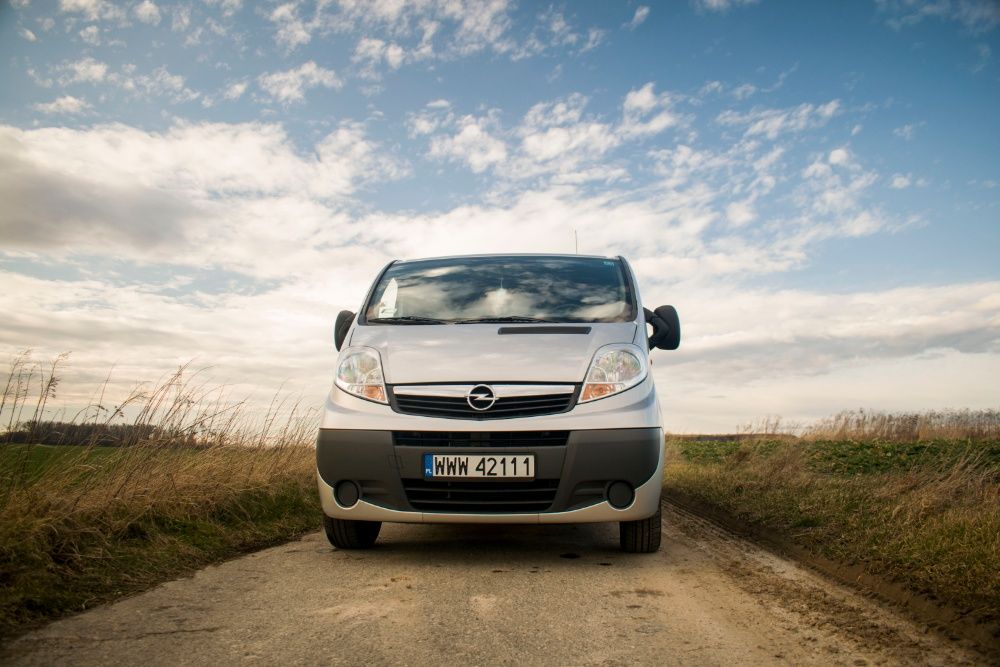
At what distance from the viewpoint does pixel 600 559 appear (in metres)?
4.54

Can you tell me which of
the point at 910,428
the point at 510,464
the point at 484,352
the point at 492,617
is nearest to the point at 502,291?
the point at 484,352

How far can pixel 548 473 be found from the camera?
13.7 feet

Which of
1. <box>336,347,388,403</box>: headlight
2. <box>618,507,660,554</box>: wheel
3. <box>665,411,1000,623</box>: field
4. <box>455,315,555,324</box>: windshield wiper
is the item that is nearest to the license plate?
<box>336,347,388,403</box>: headlight

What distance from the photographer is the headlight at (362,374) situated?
4.46 meters

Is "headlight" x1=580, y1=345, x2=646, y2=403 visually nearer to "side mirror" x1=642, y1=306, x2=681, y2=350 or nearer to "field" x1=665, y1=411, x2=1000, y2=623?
"side mirror" x1=642, y1=306, x2=681, y2=350

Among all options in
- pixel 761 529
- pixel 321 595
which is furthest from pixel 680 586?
pixel 761 529

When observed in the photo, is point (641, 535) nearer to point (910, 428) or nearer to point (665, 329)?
point (665, 329)

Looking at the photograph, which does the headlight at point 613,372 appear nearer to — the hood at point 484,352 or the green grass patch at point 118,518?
the hood at point 484,352

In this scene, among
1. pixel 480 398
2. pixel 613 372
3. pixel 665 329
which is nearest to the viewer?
pixel 480 398

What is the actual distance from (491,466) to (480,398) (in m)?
0.38

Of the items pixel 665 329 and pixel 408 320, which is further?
pixel 665 329

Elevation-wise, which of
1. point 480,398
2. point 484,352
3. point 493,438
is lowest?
point 493,438

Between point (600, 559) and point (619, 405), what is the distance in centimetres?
97

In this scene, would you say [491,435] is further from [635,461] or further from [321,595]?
[321,595]
